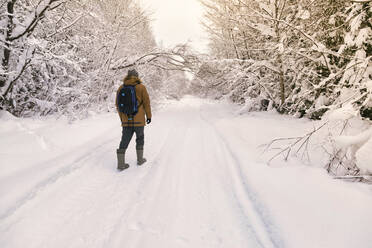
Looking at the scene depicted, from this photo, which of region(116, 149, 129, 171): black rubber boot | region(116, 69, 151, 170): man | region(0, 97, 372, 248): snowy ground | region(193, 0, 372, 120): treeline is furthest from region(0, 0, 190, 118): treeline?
region(193, 0, 372, 120): treeline

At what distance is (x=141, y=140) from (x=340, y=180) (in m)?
3.38

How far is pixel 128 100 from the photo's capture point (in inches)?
161

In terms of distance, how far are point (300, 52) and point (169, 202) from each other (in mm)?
4830

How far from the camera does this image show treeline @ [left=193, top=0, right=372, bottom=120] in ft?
10.5

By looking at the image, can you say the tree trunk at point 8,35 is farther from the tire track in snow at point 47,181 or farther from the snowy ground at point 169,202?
the tire track in snow at point 47,181

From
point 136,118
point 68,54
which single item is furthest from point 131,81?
point 68,54

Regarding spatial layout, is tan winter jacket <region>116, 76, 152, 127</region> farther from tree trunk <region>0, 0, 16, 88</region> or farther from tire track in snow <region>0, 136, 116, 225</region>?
tree trunk <region>0, 0, 16, 88</region>

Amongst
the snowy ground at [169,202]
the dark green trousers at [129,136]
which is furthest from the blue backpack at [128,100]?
the snowy ground at [169,202]

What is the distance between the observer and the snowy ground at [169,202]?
2.07 metres

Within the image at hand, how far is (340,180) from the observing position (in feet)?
9.21

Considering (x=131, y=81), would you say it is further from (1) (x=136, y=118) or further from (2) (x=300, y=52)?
(2) (x=300, y=52)

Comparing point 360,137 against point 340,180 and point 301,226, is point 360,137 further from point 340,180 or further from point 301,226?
point 301,226

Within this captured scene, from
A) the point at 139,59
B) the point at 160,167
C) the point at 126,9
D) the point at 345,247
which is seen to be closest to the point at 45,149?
the point at 160,167

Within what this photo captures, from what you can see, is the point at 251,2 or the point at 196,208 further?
the point at 251,2
